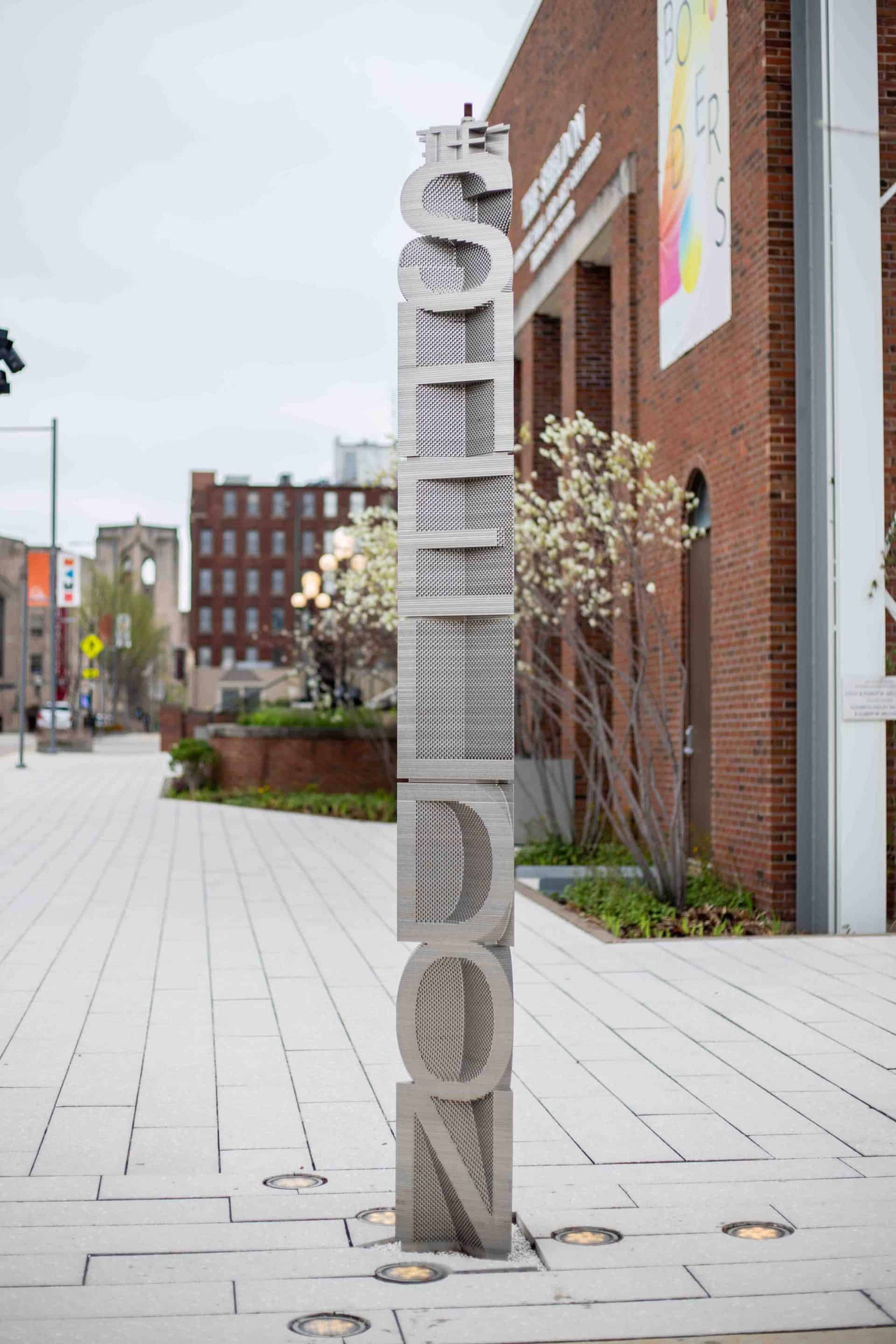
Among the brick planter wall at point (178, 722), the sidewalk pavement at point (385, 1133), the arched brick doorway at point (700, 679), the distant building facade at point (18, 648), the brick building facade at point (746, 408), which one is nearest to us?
the sidewalk pavement at point (385, 1133)

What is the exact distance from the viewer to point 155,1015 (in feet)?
26.0

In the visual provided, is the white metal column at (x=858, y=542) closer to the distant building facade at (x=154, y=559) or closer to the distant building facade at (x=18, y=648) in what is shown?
the distant building facade at (x=18, y=648)

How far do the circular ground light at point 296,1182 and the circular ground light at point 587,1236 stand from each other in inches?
35.0

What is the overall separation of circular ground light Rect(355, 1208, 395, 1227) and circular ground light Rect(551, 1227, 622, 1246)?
1.64 ft

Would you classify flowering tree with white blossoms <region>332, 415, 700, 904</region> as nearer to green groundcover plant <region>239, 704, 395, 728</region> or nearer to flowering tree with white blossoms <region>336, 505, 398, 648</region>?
flowering tree with white blossoms <region>336, 505, 398, 648</region>

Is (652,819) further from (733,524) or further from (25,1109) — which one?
(25,1109)

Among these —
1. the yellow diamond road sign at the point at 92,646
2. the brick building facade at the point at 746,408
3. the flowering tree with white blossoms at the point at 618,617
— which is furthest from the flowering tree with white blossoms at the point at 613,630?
the yellow diamond road sign at the point at 92,646

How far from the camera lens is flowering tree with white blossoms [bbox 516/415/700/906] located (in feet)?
40.2

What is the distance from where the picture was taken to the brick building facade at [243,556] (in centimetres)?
11106

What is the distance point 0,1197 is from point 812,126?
902 cm

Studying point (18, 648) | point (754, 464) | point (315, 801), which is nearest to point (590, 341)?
point (754, 464)

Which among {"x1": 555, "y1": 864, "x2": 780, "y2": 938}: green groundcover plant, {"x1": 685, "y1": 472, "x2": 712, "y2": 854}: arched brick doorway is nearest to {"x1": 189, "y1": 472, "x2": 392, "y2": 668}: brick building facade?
{"x1": 685, "y1": 472, "x2": 712, "y2": 854}: arched brick doorway

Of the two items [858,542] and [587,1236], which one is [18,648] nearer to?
[858,542]

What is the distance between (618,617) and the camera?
52.7ft
